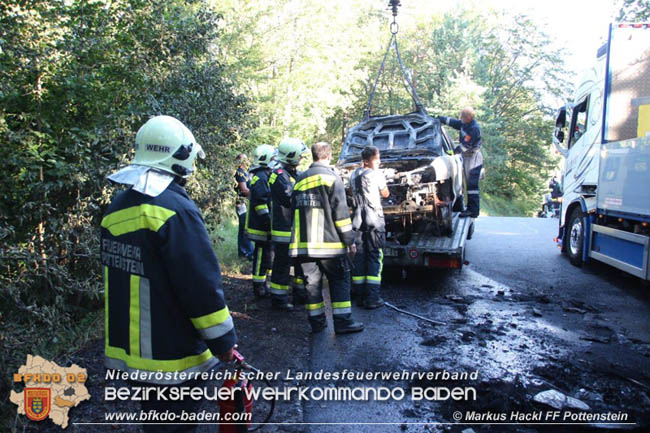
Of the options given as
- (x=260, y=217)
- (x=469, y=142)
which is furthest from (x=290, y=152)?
(x=469, y=142)

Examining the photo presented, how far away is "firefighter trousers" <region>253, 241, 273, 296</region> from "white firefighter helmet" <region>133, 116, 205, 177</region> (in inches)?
152

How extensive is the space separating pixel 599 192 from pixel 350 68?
1459 cm

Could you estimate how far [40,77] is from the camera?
4.78 m

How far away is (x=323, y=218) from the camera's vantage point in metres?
4.68

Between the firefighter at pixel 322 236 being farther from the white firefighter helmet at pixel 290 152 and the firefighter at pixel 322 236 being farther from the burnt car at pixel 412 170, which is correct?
the burnt car at pixel 412 170

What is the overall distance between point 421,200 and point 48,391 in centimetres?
480

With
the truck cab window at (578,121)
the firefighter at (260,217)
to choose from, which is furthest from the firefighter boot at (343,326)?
the truck cab window at (578,121)

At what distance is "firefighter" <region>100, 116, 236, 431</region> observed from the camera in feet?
6.75

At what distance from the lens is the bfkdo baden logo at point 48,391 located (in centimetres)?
315

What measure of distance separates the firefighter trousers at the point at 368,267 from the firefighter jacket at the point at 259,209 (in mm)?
1187

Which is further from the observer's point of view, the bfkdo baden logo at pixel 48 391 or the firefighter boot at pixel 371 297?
the firefighter boot at pixel 371 297

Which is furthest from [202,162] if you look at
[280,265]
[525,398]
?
[525,398]

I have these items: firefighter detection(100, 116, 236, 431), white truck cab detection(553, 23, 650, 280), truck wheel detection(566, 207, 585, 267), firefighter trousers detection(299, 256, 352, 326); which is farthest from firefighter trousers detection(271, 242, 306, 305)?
truck wheel detection(566, 207, 585, 267)

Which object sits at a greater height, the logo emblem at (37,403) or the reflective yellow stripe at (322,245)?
the reflective yellow stripe at (322,245)
